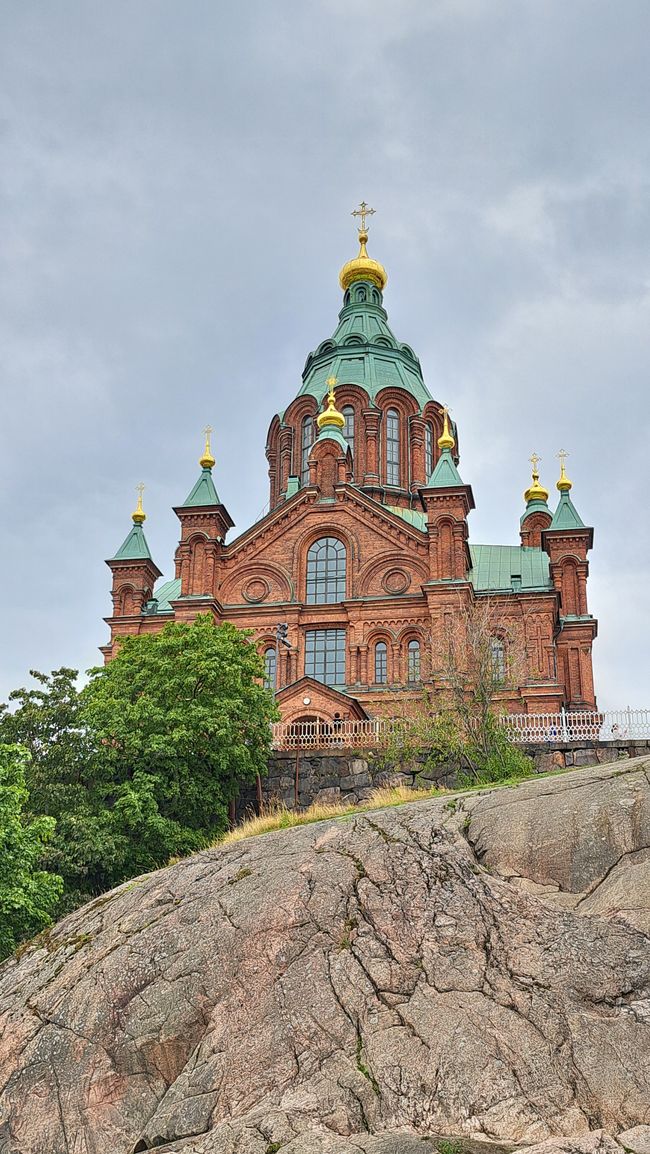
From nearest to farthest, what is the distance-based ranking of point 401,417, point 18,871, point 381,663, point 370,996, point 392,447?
point 370,996, point 18,871, point 381,663, point 392,447, point 401,417

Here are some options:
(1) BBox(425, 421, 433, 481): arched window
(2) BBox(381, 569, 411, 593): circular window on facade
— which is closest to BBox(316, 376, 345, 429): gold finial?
(1) BBox(425, 421, 433, 481): arched window

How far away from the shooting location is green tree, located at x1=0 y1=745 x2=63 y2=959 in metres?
22.3

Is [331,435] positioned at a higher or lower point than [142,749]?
higher

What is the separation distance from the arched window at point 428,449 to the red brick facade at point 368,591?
6863 millimetres

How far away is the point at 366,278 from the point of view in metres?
68.4

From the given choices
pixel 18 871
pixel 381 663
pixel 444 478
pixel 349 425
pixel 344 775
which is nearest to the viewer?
pixel 18 871

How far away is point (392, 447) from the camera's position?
58.3 metres

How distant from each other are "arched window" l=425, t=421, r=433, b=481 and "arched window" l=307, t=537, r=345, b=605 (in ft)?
41.2

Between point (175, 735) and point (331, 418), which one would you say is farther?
point (331, 418)

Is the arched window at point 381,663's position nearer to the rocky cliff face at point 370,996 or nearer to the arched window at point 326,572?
the arched window at point 326,572

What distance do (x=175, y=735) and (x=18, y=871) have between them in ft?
22.3

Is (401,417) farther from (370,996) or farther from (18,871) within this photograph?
(370,996)

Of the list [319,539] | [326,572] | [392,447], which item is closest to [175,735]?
[326,572]

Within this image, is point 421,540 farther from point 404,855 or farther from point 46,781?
point 404,855
